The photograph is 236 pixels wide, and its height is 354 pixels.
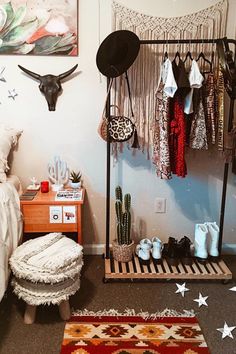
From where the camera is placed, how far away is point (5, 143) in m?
2.33

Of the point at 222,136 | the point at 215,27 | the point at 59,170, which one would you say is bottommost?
the point at 59,170

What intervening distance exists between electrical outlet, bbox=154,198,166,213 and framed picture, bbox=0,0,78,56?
1.31m

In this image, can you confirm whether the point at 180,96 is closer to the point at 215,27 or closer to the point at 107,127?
the point at 107,127

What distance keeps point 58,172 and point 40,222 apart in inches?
18.5

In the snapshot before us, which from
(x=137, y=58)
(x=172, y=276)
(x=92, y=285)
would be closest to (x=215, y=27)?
(x=137, y=58)

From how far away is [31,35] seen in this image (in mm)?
2346

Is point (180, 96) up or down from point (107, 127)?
up

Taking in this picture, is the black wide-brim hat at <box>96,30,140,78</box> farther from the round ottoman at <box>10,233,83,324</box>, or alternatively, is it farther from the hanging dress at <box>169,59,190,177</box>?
the round ottoman at <box>10,233,83,324</box>

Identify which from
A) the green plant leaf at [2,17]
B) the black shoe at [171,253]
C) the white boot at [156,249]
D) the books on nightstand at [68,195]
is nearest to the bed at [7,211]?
the books on nightstand at [68,195]

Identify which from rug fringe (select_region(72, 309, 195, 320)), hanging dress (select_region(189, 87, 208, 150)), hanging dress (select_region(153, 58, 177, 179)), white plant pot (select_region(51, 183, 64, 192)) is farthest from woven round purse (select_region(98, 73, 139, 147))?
rug fringe (select_region(72, 309, 195, 320))

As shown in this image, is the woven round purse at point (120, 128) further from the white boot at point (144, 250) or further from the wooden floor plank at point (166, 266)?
the wooden floor plank at point (166, 266)

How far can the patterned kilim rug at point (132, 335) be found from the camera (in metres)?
1.70

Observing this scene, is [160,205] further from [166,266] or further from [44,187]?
[44,187]

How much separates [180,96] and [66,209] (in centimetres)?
105
